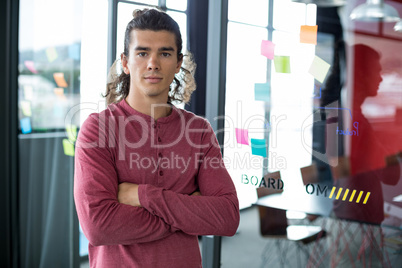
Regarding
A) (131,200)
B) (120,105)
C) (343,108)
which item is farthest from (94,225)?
(343,108)

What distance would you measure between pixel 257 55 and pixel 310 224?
0.77 meters

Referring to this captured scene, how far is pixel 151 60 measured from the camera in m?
1.47

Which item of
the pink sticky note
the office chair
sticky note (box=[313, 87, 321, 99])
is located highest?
sticky note (box=[313, 87, 321, 99])

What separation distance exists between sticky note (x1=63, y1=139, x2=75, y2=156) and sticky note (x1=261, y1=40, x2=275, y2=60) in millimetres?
1484

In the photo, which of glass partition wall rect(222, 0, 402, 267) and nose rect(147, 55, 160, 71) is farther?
glass partition wall rect(222, 0, 402, 267)

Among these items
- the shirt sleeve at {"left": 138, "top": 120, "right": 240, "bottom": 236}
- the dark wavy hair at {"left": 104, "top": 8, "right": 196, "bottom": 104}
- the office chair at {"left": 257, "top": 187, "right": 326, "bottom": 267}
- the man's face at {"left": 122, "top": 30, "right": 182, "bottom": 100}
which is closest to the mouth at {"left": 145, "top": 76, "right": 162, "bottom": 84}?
the man's face at {"left": 122, "top": 30, "right": 182, "bottom": 100}

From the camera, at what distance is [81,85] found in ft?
8.91

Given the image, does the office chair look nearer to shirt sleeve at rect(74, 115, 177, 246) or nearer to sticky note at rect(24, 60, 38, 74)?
shirt sleeve at rect(74, 115, 177, 246)

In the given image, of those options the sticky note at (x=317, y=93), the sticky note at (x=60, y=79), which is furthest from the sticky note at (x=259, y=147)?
the sticky note at (x=60, y=79)

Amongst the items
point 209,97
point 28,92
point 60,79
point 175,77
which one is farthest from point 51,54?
point 175,77

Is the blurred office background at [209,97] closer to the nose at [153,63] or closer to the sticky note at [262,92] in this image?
the sticky note at [262,92]

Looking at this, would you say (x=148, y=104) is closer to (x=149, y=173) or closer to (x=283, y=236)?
(x=149, y=173)

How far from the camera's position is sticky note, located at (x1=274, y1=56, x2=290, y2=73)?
184cm

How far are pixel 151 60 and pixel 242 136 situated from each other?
716 millimetres
